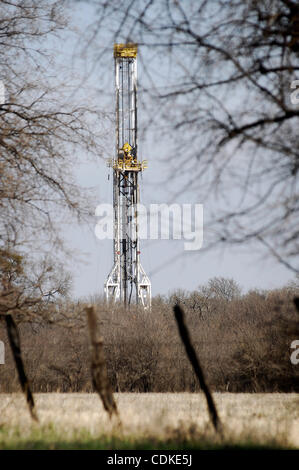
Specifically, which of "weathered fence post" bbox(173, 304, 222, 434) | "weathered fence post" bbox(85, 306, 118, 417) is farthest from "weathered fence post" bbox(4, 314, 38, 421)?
"weathered fence post" bbox(173, 304, 222, 434)

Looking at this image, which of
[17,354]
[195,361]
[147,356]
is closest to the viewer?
[195,361]

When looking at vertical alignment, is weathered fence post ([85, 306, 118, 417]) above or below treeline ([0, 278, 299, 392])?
below

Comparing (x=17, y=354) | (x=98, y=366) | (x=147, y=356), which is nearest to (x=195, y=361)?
(x=98, y=366)

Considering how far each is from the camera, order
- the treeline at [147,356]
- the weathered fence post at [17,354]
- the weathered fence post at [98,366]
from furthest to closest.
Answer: the treeline at [147,356] → the weathered fence post at [17,354] → the weathered fence post at [98,366]

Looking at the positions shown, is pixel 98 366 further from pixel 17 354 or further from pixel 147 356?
pixel 147 356

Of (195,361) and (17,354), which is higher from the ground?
(17,354)

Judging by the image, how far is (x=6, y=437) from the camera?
716 centimetres

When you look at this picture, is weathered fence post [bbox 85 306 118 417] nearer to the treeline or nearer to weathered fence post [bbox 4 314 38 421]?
weathered fence post [bbox 4 314 38 421]

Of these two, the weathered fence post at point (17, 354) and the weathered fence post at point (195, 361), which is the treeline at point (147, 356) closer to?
the weathered fence post at point (17, 354)

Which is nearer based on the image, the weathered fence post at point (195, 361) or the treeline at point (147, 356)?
the weathered fence post at point (195, 361)

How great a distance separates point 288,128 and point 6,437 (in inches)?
167

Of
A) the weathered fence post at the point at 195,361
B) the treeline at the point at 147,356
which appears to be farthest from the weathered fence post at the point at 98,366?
the treeline at the point at 147,356

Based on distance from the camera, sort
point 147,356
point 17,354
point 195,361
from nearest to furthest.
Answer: point 195,361 < point 17,354 < point 147,356

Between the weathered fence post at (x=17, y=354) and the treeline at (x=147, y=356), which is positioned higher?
the treeline at (x=147, y=356)
